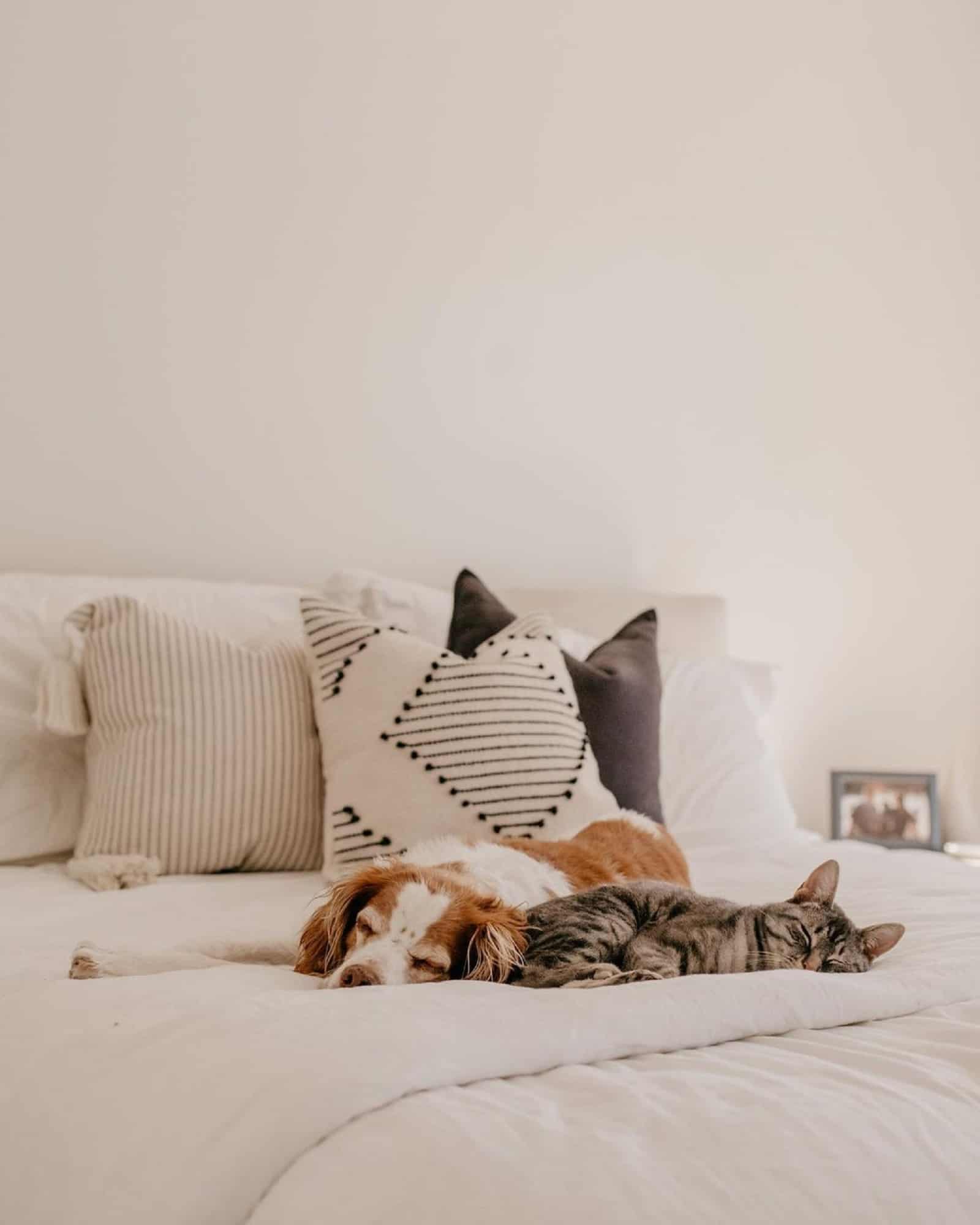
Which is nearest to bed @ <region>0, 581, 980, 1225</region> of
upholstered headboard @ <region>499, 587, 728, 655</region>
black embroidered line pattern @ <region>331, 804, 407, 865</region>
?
black embroidered line pattern @ <region>331, 804, 407, 865</region>

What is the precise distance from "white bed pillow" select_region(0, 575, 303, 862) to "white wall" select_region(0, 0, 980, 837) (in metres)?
0.31

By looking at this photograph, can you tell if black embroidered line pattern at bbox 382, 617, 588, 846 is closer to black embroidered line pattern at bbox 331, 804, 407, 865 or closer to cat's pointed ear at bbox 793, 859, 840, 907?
black embroidered line pattern at bbox 331, 804, 407, 865

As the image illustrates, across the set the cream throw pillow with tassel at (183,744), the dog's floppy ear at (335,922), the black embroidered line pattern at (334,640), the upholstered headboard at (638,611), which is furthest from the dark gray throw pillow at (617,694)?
the dog's floppy ear at (335,922)

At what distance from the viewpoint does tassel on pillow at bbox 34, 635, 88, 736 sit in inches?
70.9

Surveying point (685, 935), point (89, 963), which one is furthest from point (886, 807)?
point (89, 963)

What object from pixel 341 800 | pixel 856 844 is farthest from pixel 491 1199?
pixel 856 844

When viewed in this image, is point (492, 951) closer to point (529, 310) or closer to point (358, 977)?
point (358, 977)

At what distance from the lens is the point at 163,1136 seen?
73 cm

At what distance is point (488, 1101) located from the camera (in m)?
0.74

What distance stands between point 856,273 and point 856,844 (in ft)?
5.38

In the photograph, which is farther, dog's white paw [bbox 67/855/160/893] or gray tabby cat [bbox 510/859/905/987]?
dog's white paw [bbox 67/855/160/893]

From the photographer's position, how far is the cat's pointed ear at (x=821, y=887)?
1.18 m

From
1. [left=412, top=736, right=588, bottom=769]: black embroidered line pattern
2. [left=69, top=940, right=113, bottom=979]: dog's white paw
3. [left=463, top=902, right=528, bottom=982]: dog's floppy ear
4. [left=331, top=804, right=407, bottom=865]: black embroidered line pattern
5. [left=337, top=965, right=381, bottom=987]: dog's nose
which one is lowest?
[left=331, top=804, right=407, bottom=865]: black embroidered line pattern

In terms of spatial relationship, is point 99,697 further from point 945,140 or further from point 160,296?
point 945,140
